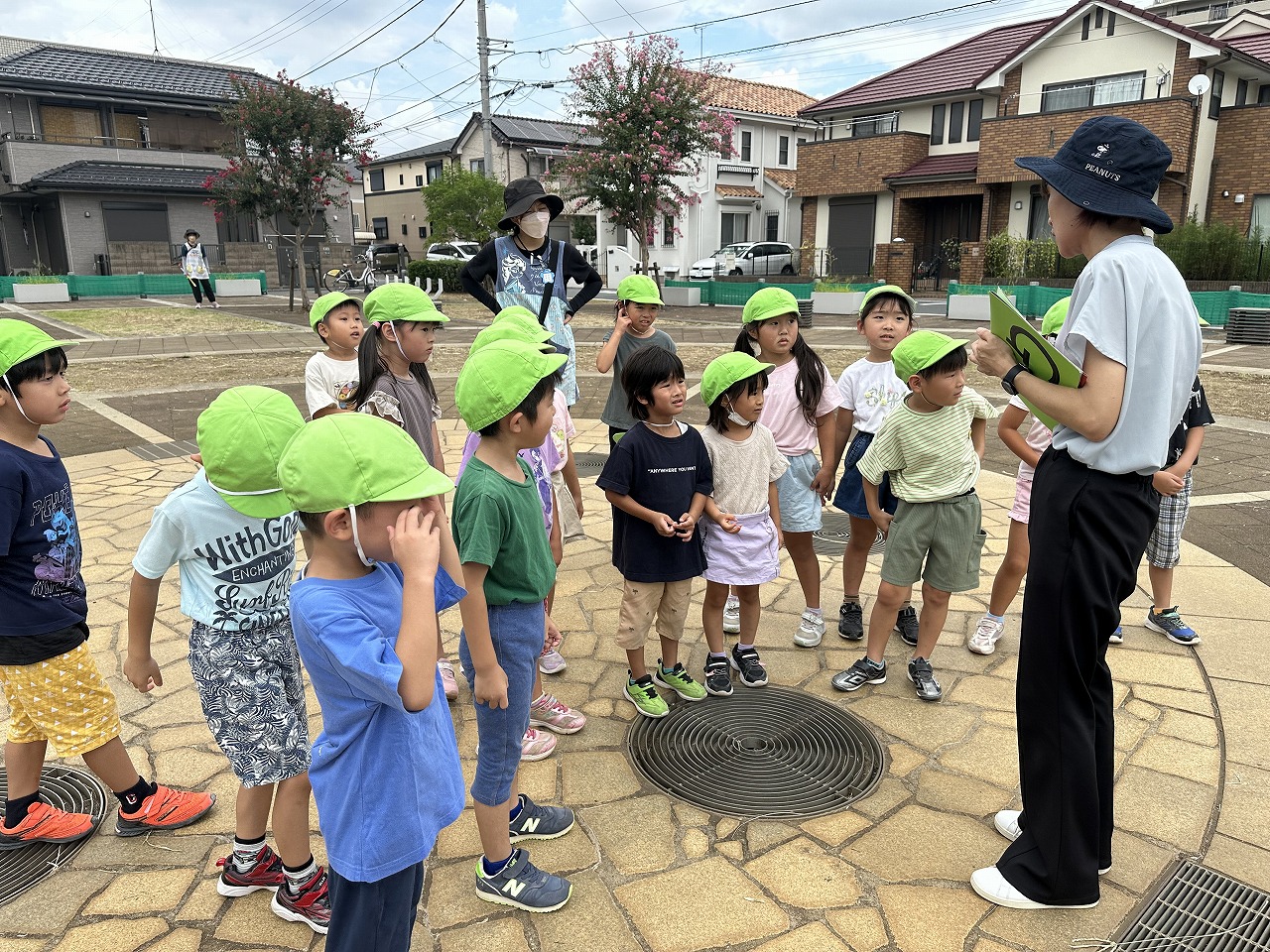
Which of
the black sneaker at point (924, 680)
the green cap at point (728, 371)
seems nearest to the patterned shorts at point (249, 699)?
the green cap at point (728, 371)

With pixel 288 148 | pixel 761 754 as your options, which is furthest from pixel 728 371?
pixel 288 148

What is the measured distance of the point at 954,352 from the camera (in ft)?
11.4

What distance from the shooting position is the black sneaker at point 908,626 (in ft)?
13.9

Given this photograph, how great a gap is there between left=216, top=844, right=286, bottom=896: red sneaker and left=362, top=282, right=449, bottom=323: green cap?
2.06 metres

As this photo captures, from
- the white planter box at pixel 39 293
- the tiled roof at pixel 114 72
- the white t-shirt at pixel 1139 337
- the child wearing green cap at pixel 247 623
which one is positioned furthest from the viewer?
the tiled roof at pixel 114 72

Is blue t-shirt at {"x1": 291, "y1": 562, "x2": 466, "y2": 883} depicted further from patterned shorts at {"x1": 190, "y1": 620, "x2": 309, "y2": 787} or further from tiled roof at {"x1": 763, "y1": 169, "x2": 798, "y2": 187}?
tiled roof at {"x1": 763, "y1": 169, "x2": 798, "y2": 187}

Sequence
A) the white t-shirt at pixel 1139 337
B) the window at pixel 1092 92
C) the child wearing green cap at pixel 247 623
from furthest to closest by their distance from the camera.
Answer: the window at pixel 1092 92, the child wearing green cap at pixel 247 623, the white t-shirt at pixel 1139 337

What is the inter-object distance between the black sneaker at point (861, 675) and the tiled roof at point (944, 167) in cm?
2644

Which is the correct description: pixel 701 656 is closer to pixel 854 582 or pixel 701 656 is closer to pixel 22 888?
pixel 854 582

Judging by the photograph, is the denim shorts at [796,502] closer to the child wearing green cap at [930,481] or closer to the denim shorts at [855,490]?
the denim shorts at [855,490]

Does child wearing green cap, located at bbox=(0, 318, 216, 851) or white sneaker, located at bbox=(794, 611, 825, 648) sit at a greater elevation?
child wearing green cap, located at bbox=(0, 318, 216, 851)

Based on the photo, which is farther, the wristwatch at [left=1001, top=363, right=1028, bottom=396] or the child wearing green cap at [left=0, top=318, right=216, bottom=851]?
the child wearing green cap at [left=0, top=318, right=216, bottom=851]

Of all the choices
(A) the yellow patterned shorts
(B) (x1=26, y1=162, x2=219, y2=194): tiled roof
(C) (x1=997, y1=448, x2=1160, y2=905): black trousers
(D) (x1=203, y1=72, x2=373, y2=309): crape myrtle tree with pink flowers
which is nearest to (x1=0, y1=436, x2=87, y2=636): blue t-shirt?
(A) the yellow patterned shorts

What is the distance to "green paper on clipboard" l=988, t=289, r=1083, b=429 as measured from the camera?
2.22 metres
